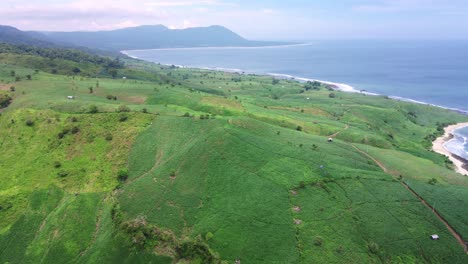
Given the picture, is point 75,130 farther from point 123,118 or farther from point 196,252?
point 196,252

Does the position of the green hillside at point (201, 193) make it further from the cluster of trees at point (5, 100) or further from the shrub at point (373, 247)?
the cluster of trees at point (5, 100)

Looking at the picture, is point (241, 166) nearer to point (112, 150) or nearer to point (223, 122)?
point (223, 122)

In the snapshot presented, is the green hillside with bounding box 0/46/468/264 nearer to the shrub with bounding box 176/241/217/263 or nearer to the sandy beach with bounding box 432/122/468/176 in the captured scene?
the shrub with bounding box 176/241/217/263

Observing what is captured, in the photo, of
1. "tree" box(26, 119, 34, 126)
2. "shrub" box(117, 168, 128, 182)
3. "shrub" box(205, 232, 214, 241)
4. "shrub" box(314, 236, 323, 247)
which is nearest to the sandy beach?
"shrub" box(314, 236, 323, 247)

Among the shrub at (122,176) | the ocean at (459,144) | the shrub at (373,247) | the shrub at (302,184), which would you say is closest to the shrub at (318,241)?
the shrub at (373,247)

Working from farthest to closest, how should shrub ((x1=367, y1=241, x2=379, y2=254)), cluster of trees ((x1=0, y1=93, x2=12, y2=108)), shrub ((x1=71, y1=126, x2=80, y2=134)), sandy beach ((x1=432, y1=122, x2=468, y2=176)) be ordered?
cluster of trees ((x1=0, y1=93, x2=12, y2=108))
sandy beach ((x1=432, y1=122, x2=468, y2=176))
shrub ((x1=71, y1=126, x2=80, y2=134))
shrub ((x1=367, y1=241, x2=379, y2=254))

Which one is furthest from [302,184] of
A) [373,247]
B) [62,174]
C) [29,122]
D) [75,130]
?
[29,122]
